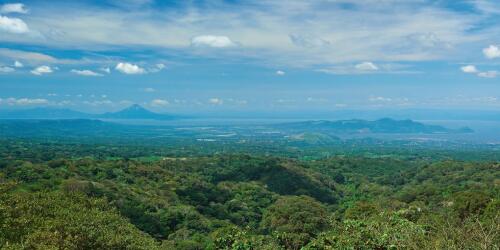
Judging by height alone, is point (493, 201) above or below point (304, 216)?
above

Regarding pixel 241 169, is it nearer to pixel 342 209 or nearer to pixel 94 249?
pixel 342 209

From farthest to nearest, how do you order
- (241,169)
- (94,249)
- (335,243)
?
1. (241,169)
2. (335,243)
3. (94,249)

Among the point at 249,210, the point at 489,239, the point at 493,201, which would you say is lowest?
the point at 249,210

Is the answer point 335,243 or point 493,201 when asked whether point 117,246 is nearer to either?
point 335,243

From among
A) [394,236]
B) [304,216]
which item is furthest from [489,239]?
[304,216]

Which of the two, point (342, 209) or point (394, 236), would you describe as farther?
point (342, 209)

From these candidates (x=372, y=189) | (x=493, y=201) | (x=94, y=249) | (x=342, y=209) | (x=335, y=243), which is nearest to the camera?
(x=94, y=249)
